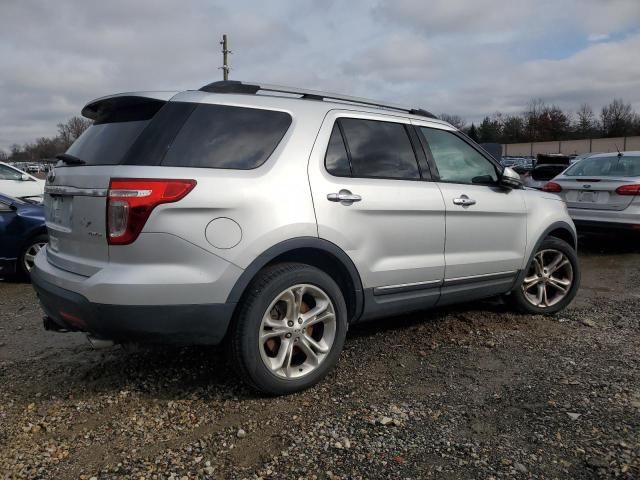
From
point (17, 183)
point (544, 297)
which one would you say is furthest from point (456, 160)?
point (17, 183)

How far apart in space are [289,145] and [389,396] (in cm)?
162

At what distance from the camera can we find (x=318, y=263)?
3.40 m

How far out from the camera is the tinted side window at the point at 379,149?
3.59m

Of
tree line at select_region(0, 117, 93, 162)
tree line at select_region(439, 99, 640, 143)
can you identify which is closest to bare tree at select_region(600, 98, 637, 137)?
tree line at select_region(439, 99, 640, 143)

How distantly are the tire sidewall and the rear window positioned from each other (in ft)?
2.27

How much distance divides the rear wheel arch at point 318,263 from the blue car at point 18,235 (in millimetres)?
4534

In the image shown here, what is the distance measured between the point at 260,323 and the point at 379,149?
151 cm

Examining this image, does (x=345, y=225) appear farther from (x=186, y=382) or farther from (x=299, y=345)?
(x=186, y=382)

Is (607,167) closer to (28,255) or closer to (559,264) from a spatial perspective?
(559,264)

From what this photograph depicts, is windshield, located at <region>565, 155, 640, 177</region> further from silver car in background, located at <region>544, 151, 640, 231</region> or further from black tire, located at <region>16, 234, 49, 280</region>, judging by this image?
black tire, located at <region>16, 234, 49, 280</region>

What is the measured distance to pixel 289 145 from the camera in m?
3.24

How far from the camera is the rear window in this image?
9.46 feet

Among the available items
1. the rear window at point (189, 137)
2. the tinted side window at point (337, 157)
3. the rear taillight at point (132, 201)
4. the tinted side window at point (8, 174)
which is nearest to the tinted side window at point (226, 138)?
the rear window at point (189, 137)

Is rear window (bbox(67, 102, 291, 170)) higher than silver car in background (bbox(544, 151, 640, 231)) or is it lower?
higher
